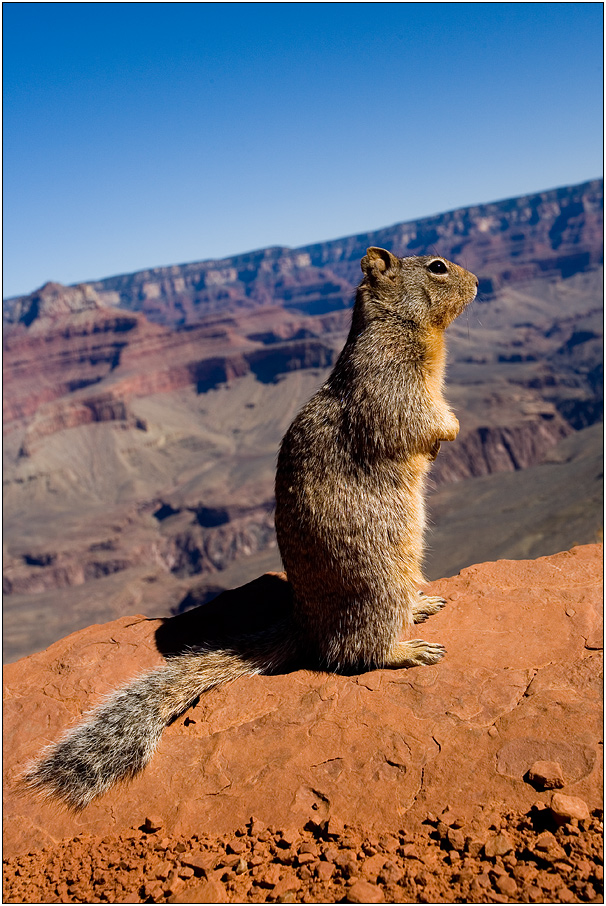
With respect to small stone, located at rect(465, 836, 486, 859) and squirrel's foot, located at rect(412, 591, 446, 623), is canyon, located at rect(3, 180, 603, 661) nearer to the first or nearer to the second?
squirrel's foot, located at rect(412, 591, 446, 623)

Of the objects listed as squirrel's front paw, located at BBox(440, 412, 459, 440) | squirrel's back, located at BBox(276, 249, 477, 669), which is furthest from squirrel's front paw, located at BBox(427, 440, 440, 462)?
squirrel's front paw, located at BBox(440, 412, 459, 440)

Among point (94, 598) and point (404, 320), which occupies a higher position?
point (404, 320)

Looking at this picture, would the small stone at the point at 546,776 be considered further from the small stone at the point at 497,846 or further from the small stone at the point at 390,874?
the small stone at the point at 390,874

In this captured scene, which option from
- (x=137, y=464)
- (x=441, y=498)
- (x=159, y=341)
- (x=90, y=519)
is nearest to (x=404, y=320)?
(x=441, y=498)

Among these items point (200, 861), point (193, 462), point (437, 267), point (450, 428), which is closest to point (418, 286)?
point (437, 267)

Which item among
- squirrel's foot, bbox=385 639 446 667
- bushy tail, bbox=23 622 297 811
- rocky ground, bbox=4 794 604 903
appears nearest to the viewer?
rocky ground, bbox=4 794 604 903

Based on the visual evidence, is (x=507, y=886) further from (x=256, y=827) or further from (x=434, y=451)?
(x=434, y=451)

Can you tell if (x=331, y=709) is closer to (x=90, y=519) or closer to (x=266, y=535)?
(x=266, y=535)

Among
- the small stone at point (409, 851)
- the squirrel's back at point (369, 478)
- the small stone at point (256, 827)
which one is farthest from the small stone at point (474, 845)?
the squirrel's back at point (369, 478)
